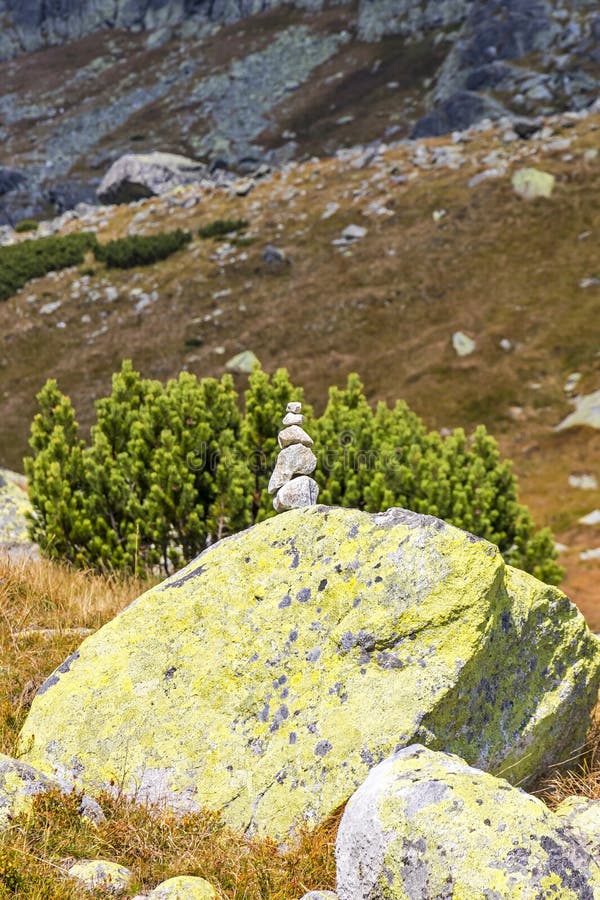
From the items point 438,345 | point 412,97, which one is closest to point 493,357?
point 438,345

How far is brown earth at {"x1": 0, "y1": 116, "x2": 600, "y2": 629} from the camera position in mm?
25375

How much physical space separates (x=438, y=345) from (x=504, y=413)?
534 cm

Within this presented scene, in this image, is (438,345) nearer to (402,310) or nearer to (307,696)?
(402,310)

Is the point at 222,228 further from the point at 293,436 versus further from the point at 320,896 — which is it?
the point at 320,896

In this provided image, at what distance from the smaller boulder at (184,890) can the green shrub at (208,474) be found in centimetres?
586

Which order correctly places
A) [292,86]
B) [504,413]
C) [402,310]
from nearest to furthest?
[504,413]
[402,310]
[292,86]

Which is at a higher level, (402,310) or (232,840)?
(232,840)

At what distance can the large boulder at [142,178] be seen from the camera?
6050 centimetres

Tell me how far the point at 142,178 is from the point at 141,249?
23.8 meters

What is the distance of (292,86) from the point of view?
268 feet

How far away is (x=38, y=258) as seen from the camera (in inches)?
1662

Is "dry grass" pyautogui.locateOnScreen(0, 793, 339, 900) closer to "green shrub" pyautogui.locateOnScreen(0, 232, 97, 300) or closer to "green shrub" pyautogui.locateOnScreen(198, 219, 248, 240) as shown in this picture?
"green shrub" pyautogui.locateOnScreen(198, 219, 248, 240)

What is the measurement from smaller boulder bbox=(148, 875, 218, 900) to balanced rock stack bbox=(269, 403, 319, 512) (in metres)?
3.11

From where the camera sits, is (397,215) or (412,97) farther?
(412,97)
